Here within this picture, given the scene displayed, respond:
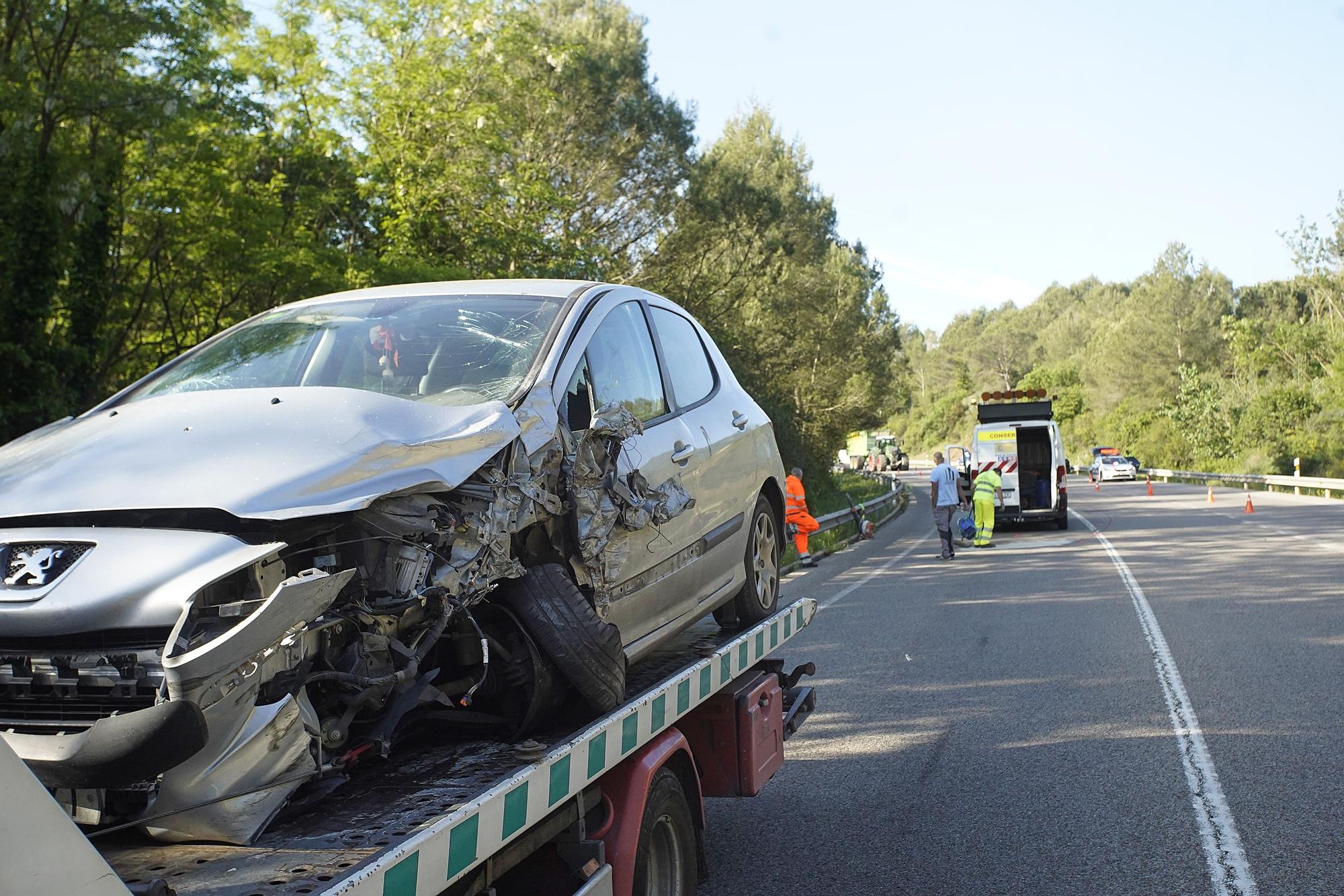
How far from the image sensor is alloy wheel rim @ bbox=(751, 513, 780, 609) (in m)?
5.98

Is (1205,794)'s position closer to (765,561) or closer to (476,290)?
(765,561)

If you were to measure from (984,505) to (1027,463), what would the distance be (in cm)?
507

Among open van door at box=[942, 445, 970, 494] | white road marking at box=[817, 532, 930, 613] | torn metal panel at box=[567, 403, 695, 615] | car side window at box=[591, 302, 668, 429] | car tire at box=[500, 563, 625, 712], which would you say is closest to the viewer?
car tire at box=[500, 563, 625, 712]

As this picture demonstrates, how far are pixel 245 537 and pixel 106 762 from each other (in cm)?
58

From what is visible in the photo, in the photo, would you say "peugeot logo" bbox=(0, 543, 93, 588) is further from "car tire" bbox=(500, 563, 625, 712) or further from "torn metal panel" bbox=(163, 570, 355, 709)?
"car tire" bbox=(500, 563, 625, 712)

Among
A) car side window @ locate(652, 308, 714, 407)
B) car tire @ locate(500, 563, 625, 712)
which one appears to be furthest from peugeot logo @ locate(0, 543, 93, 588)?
car side window @ locate(652, 308, 714, 407)

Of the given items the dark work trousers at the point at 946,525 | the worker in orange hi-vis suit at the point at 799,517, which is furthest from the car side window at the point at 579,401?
the dark work trousers at the point at 946,525

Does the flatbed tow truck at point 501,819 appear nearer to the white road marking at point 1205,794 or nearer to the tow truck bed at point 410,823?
the tow truck bed at point 410,823

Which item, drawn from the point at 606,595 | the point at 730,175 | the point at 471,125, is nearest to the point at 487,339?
the point at 606,595

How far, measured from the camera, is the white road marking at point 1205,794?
15.8ft

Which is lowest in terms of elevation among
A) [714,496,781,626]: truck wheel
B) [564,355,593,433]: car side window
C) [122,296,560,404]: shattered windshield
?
[714,496,781,626]: truck wheel

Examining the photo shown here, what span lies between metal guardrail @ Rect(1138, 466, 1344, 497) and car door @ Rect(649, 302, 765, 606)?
32.5 m

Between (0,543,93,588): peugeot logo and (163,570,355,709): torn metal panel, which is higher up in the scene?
(0,543,93,588): peugeot logo

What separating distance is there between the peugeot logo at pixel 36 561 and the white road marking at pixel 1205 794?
4.35 metres
